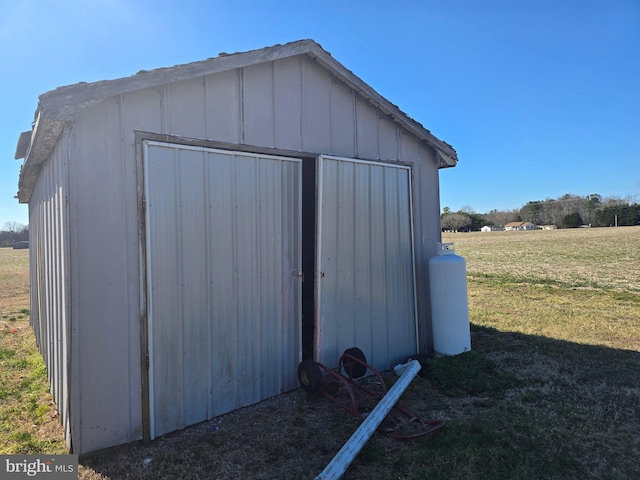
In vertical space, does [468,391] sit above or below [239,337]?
below

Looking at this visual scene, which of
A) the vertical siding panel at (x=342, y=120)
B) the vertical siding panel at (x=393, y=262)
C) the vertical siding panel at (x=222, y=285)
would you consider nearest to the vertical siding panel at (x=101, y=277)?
the vertical siding panel at (x=222, y=285)

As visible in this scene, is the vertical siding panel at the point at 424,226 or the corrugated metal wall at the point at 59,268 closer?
the corrugated metal wall at the point at 59,268

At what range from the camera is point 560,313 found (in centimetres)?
790

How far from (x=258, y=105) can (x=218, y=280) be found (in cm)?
179

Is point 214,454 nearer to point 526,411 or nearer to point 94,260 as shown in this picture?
point 94,260

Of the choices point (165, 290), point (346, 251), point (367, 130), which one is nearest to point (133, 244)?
point (165, 290)

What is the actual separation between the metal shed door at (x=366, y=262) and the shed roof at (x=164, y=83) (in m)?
0.67

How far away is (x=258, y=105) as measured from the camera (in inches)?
159

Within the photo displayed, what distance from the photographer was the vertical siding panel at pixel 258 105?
395 cm

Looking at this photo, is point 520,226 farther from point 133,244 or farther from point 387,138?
point 133,244

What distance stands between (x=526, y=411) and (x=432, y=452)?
124 centimetres

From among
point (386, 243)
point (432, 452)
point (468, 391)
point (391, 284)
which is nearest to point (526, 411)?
point (468, 391)

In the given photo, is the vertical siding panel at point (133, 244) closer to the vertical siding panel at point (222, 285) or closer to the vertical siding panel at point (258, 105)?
the vertical siding panel at point (222, 285)

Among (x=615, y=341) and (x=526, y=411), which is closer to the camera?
(x=526, y=411)
